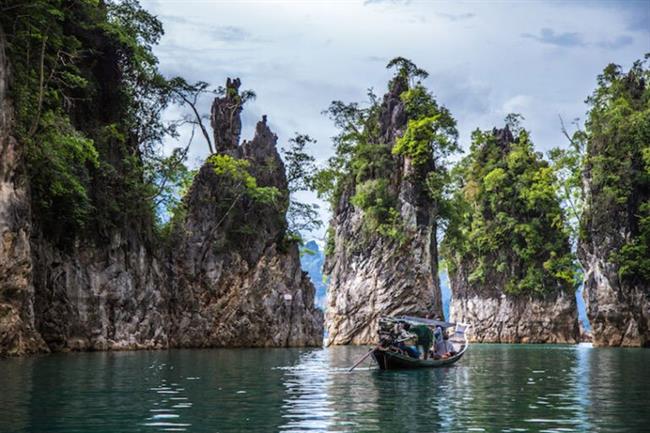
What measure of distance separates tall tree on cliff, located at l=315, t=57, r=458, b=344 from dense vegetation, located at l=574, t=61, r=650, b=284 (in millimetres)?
13440

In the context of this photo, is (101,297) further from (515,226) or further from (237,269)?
(515,226)

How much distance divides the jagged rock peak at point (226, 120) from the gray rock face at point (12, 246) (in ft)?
90.9

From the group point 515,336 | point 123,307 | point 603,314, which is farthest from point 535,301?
point 123,307

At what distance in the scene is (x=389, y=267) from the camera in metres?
68.6

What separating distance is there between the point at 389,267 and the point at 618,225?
20955mm

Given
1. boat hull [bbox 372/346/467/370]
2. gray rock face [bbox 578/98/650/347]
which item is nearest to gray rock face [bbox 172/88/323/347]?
boat hull [bbox 372/346/467/370]

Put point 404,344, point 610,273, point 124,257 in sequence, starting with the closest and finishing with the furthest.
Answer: point 404,344 < point 124,257 < point 610,273

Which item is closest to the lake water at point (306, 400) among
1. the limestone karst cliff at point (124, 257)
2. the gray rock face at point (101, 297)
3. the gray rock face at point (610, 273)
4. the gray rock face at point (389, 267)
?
the limestone karst cliff at point (124, 257)

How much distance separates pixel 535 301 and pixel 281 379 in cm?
6425

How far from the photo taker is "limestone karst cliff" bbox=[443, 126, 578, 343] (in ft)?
261

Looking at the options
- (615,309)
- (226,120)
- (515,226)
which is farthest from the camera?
(515,226)

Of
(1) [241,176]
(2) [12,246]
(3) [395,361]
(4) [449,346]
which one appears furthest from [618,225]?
(2) [12,246]

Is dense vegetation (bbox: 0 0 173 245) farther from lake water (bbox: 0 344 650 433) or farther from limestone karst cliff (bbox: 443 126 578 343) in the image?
limestone karst cliff (bbox: 443 126 578 343)

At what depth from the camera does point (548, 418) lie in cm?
1373
